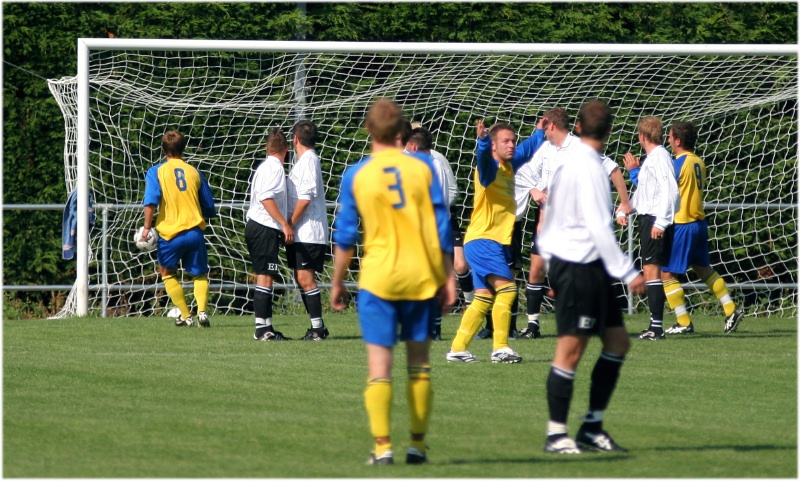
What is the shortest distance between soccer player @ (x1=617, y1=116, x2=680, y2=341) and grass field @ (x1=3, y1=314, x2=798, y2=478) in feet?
1.60

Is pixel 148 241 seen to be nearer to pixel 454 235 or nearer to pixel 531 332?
pixel 454 235

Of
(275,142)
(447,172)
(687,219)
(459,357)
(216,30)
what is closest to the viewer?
(459,357)

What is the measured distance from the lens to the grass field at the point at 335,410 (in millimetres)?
5770

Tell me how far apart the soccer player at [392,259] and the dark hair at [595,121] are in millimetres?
905

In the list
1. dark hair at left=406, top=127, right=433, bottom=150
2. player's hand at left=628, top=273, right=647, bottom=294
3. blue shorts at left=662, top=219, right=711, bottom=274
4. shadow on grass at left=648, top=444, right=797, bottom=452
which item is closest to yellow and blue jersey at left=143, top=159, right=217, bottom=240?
dark hair at left=406, top=127, right=433, bottom=150

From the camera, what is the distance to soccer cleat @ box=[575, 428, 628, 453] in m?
6.18

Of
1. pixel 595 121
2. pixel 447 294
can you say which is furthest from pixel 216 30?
pixel 447 294

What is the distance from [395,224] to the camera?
5711 millimetres

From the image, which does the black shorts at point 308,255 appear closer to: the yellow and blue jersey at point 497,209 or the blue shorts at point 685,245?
the yellow and blue jersey at point 497,209

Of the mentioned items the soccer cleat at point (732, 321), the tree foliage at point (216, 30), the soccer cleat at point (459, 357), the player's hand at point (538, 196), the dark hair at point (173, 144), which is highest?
the tree foliage at point (216, 30)

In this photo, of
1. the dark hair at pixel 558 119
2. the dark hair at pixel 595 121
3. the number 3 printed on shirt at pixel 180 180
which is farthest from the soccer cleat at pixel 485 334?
the dark hair at pixel 595 121

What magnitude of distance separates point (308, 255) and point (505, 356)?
264cm

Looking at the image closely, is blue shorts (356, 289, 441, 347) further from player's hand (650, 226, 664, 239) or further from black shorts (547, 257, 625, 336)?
player's hand (650, 226, 664, 239)

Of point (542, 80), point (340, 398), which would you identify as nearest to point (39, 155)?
point (542, 80)
